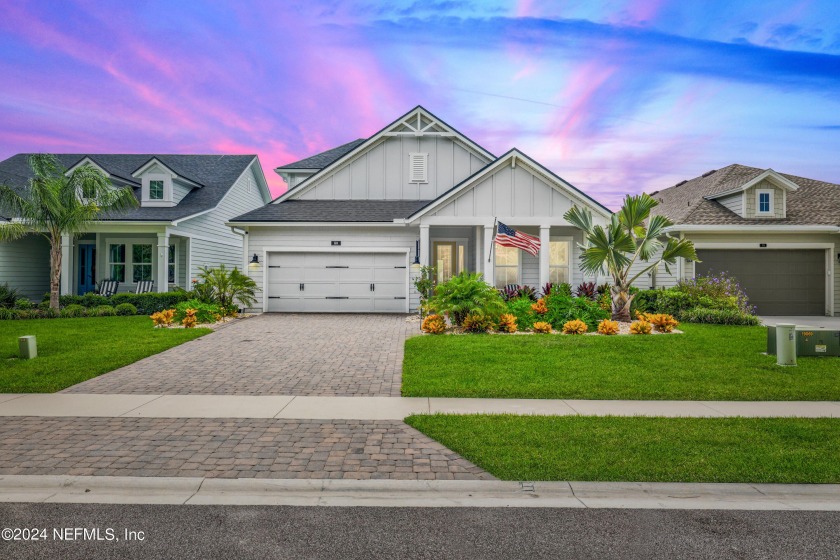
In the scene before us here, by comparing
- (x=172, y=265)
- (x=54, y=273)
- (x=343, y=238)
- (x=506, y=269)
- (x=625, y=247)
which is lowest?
(x=54, y=273)

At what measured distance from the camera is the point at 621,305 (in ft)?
49.6

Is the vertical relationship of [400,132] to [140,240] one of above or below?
above

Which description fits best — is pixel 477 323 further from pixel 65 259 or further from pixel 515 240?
pixel 65 259

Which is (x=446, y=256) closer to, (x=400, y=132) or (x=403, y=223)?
(x=403, y=223)

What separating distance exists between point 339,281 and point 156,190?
10.8 meters

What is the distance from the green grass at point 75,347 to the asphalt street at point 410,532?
17.4 feet

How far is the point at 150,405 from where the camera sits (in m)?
6.90

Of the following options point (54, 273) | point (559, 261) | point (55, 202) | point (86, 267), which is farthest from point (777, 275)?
point (86, 267)

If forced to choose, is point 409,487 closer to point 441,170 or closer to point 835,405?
point 835,405

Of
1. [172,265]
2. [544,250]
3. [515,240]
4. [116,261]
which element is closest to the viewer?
[515,240]

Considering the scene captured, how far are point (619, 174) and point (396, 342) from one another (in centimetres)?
2585

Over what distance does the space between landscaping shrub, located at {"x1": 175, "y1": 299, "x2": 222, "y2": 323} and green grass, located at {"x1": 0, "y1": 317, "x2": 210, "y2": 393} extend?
3.27ft

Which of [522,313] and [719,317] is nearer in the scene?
[522,313]

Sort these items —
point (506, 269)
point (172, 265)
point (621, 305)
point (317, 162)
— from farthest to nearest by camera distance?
point (317, 162)
point (172, 265)
point (506, 269)
point (621, 305)
